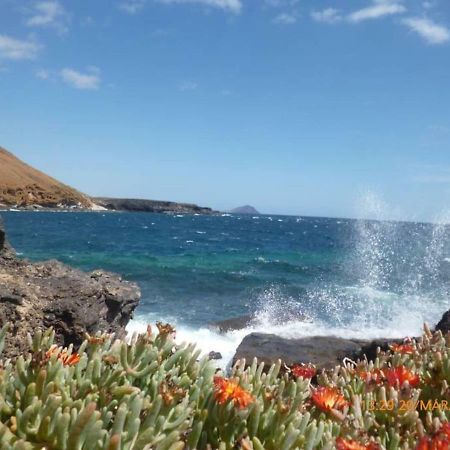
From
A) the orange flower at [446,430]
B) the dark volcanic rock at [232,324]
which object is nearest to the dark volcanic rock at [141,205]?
the dark volcanic rock at [232,324]

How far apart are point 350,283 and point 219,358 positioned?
70.4 ft

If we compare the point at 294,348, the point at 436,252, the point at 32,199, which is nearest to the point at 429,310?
the point at 294,348

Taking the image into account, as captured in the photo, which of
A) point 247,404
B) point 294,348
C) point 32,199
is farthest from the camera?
point 32,199

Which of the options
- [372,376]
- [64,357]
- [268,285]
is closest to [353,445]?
[372,376]

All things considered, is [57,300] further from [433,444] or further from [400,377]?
[433,444]

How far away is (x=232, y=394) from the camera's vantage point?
243 centimetres

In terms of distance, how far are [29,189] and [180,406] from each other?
14173 centimetres

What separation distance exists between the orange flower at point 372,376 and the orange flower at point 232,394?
3.14ft

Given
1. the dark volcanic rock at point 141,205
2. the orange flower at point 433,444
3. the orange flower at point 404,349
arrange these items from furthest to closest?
the dark volcanic rock at point 141,205
the orange flower at point 404,349
the orange flower at point 433,444

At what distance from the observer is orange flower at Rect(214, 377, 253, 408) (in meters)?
2.38

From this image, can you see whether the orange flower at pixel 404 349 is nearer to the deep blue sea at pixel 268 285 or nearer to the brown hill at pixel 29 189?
the deep blue sea at pixel 268 285

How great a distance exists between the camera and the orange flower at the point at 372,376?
3.11 m

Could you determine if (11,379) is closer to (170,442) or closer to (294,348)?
(170,442)

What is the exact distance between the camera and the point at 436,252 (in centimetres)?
5978
